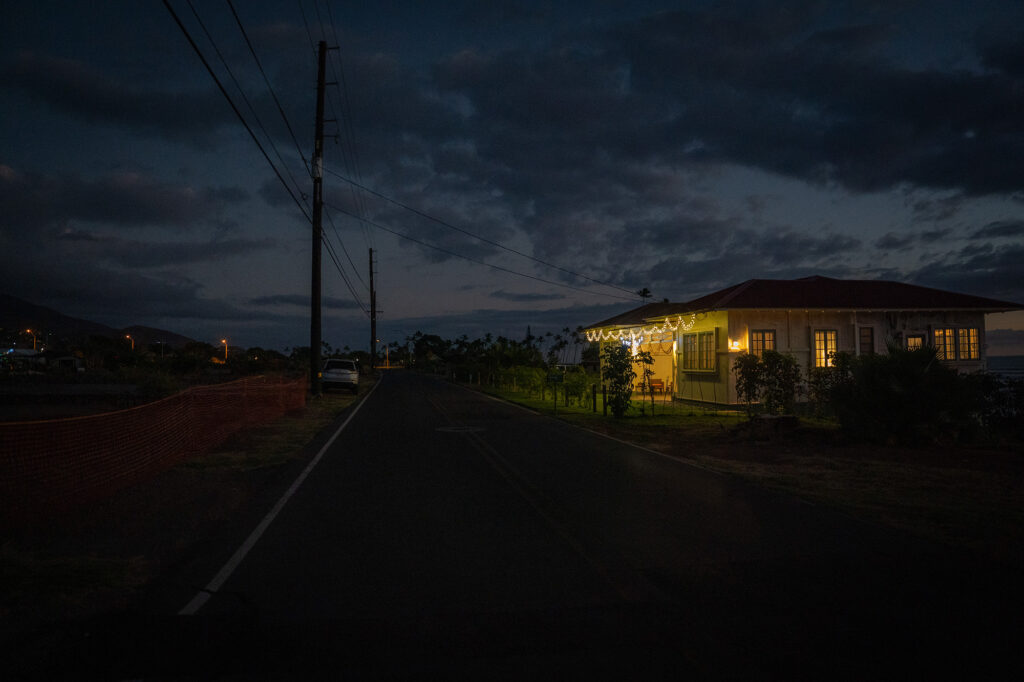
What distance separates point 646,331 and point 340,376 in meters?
17.0

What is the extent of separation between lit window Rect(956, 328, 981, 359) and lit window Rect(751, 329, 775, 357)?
732 cm

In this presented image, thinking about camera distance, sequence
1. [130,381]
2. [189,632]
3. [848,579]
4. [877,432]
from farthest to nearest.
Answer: [130,381] → [877,432] → [848,579] → [189,632]

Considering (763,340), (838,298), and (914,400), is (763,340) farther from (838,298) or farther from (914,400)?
(914,400)

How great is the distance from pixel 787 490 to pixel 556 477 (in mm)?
3402

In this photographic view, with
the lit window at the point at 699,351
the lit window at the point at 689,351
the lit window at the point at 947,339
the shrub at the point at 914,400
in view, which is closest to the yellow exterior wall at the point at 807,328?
the lit window at the point at 947,339

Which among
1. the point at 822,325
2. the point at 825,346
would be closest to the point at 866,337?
the point at 825,346

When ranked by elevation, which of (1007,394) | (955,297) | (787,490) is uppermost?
(955,297)

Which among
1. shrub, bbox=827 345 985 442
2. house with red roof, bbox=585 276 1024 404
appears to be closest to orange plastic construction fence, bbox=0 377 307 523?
shrub, bbox=827 345 985 442

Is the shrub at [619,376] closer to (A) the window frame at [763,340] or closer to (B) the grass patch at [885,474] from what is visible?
(B) the grass patch at [885,474]

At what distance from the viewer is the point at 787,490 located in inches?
403

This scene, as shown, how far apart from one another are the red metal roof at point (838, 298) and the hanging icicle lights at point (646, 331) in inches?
18.6

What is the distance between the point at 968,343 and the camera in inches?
1068

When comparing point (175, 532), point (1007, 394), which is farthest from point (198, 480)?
point (1007, 394)

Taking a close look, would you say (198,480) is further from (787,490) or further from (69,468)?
(787,490)
